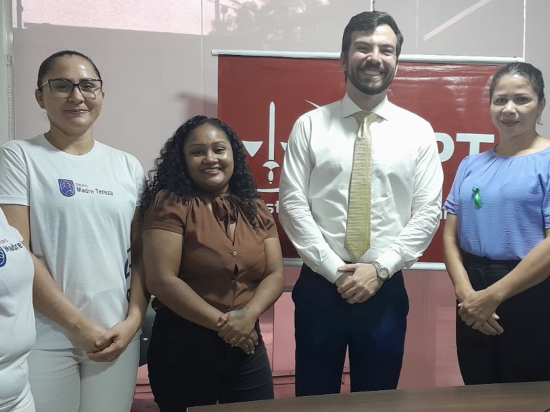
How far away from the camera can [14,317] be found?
1.31 meters

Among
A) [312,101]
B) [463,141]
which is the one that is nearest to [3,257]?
[312,101]

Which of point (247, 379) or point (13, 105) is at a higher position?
point (13, 105)

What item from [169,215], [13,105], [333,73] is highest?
[333,73]

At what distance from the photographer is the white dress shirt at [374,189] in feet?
6.19

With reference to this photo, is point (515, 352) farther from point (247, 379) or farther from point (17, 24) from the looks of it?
point (17, 24)

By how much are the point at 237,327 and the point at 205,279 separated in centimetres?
20

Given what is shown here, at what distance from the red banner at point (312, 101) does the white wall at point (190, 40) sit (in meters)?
0.13

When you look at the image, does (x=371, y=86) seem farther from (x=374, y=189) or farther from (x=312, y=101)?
(x=312, y=101)

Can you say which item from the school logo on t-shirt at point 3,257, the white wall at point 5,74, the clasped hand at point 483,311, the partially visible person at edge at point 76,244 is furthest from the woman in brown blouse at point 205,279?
the white wall at point 5,74

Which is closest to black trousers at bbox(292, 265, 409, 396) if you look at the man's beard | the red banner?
the red banner

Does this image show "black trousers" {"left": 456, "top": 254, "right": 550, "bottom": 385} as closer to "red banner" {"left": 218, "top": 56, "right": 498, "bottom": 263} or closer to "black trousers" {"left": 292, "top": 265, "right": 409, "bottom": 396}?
"black trousers" {"left": 292, "top": 265, "right": 409, "bottom": 396}

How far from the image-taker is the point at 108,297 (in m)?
1.68

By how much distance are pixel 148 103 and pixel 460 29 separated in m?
1.65

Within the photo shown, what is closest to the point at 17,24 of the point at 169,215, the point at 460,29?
the point at 169,215
